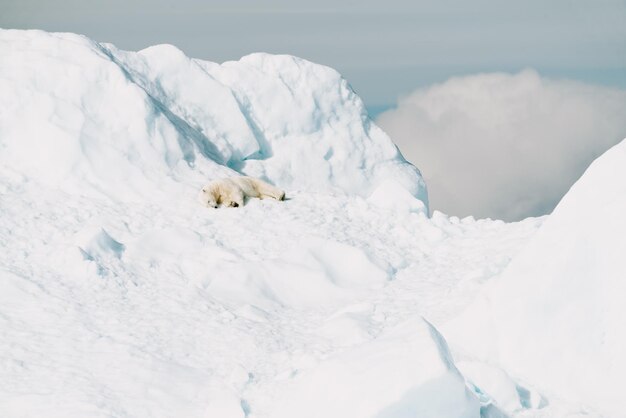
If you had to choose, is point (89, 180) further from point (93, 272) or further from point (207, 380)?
point (207, 380)

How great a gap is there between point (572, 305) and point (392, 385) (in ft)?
7.98

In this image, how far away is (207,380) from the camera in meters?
8.05

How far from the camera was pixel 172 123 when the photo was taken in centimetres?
1387

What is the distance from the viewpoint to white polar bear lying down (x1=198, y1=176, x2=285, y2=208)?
1200 cm

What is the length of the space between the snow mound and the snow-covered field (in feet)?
0.16

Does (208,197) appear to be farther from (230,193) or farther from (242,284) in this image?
(242,284)

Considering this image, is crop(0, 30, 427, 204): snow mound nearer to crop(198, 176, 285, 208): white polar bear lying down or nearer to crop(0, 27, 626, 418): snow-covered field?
crop(0, 27, 626, 418): snow-covered field

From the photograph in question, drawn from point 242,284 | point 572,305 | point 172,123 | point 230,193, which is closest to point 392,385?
point 572,305

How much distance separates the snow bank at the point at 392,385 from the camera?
6.28 metres

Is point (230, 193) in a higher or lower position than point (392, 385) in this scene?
lower

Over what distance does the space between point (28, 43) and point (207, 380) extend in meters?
8.51

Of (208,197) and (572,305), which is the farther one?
(208,197)

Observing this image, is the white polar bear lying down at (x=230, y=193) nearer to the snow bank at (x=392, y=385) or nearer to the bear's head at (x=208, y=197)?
the bear's head at (x=208, y=197)

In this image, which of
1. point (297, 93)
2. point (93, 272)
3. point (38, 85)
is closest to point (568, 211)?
point (93, 272)
